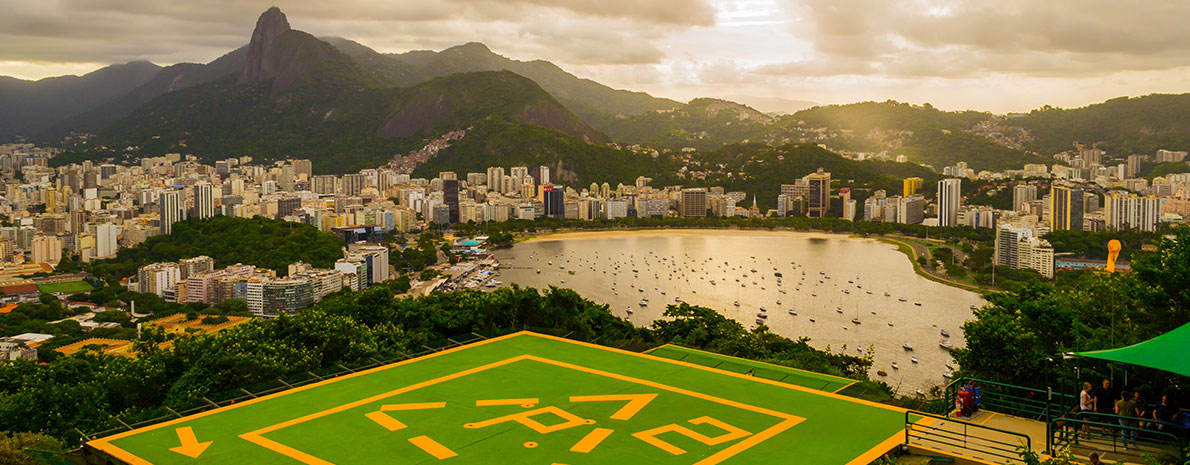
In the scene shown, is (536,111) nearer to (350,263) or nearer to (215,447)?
(350,263)

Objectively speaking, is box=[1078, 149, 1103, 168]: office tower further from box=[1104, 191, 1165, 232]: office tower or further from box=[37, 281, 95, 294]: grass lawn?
box=[37, 281, 95, 294]: grass lawn

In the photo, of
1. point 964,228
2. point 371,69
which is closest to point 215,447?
point 964,228

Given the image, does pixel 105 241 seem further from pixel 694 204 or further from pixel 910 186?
pixel 910 186

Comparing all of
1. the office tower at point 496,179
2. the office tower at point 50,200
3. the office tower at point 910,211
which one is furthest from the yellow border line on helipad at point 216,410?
the office tower at point 496,179

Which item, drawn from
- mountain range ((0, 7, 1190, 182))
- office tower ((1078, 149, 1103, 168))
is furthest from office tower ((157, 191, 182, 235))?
office tower ((1078, 149, 1103, 168))

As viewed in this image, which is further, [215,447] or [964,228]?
[964,228]

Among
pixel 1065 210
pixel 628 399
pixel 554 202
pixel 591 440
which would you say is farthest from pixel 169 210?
pixel 1065 210

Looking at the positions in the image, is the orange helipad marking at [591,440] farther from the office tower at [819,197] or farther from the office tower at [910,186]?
the office tower at [910,186]
